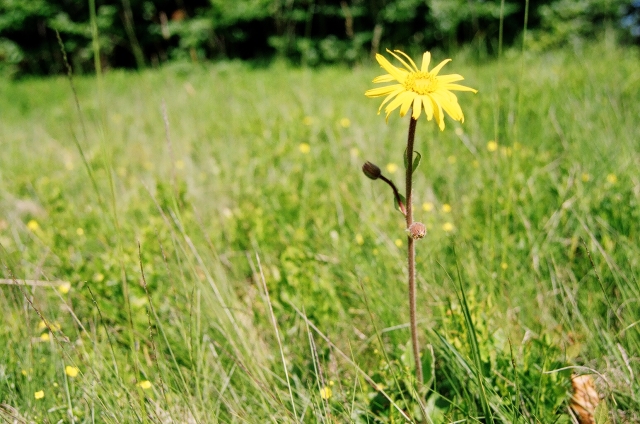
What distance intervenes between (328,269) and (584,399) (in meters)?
0.90

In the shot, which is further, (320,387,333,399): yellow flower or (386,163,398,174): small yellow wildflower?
(386,163,398,174): small yellow wildflower

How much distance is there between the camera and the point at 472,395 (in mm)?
1148

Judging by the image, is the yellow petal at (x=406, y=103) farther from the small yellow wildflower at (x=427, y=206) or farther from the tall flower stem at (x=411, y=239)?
the small yellow wildflower at (x=427, y=206)

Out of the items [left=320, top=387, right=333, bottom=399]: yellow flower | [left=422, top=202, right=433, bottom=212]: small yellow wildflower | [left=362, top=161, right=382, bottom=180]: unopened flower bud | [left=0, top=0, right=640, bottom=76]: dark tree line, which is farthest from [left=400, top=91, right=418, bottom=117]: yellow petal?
[left=0, top=0, right=640, bottom=76]: dark tree line

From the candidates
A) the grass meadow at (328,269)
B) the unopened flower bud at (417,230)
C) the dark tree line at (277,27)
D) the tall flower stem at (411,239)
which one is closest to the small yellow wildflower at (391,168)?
the grass meadow at (328,269)

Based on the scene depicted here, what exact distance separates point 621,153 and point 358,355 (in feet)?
5.13

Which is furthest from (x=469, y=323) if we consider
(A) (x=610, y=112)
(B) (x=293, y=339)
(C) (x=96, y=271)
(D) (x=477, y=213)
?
(A) (x=610, y=112)

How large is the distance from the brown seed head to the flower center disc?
80cm

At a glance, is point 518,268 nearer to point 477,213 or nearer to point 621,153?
point 477,213

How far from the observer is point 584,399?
1.19 meters

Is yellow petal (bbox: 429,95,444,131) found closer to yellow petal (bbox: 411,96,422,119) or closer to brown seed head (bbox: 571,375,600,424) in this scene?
yellow petal (bbox: 411,96,422,119)

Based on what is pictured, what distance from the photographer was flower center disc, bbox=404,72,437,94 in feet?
3.30

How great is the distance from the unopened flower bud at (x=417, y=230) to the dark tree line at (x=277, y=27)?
18.5ft

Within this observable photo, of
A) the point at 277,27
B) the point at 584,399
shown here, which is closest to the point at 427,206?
the point at 584,399
